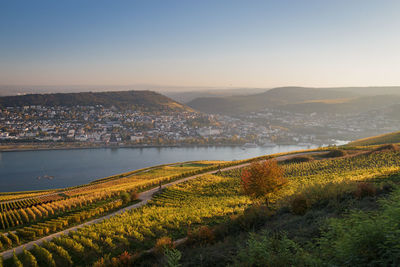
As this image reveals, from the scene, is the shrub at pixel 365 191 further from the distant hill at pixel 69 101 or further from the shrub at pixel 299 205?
the distant hill at pixel 69 101

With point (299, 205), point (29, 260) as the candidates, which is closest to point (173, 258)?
point (299, 205)

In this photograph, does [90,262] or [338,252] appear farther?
[90,262]

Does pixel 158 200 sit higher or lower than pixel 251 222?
lower

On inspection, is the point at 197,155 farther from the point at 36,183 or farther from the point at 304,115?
the point at 304,115

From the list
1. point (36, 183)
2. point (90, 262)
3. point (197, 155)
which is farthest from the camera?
point (197, 155)

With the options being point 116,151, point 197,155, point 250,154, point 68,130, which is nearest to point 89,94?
point 68,130

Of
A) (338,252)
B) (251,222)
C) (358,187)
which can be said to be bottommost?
(251,222)

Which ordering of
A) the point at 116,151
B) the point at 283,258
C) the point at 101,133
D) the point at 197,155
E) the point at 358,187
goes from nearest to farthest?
the point at 283,258
the point at 358,187
the point at 197,155
the point at 116,151
the point at 101,133

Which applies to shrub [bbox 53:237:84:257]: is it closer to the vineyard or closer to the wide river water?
the vineyard

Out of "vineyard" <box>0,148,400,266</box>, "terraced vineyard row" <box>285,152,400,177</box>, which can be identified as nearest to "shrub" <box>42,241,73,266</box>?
"vineyard" <box>0,148,400,266</box>
